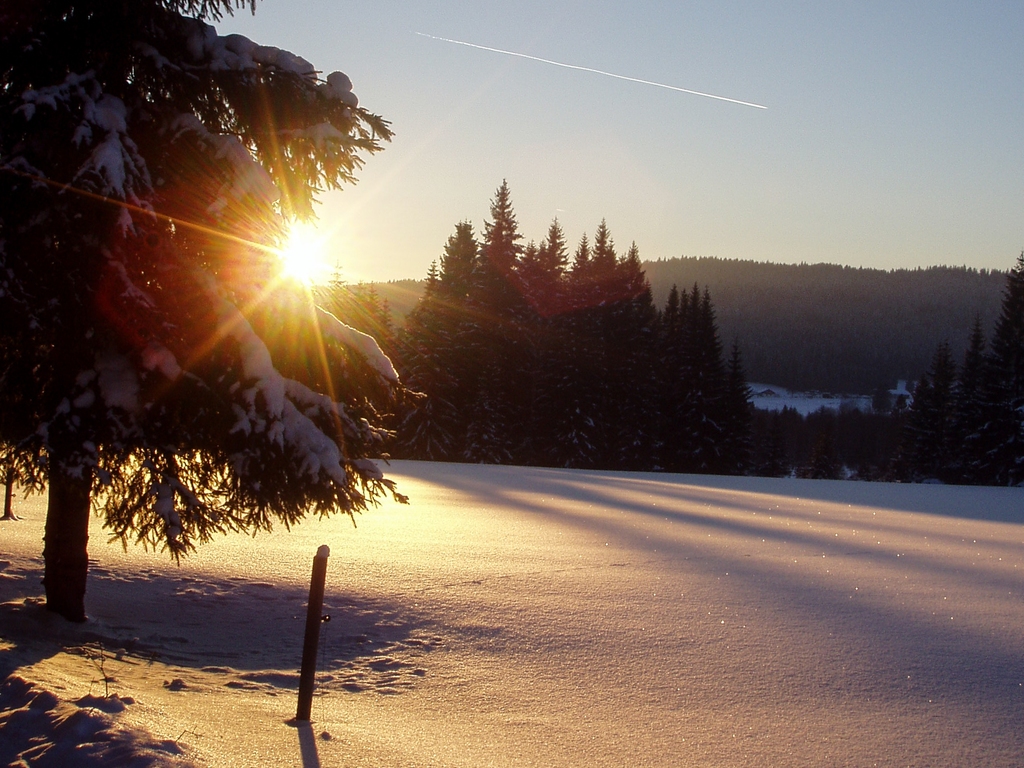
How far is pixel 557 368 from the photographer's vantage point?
1596 inches

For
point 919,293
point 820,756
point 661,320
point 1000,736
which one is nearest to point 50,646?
point 820,756

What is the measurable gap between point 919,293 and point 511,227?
16678 centimetres

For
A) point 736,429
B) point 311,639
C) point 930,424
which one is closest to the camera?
point 311,639

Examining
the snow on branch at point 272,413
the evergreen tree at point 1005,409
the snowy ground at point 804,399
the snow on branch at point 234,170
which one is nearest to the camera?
the snow on branch at point 272,413

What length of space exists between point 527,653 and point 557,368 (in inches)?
1370

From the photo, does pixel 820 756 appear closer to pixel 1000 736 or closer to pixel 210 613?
pixel 1000 736

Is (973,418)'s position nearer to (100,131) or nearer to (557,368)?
(557,368)

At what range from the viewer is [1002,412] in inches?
1608

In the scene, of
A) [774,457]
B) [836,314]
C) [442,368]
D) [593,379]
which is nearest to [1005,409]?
[774,457]

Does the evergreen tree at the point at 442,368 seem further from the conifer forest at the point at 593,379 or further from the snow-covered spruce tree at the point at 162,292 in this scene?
the snow-covered spruce tree at the point at 162,292

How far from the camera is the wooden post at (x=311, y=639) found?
440 centimetres

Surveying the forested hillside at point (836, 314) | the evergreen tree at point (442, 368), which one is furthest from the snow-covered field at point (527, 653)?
the forested hillside at point (836, 314)

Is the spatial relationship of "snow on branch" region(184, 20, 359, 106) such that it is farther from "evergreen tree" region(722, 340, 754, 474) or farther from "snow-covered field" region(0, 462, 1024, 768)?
"evergreen tree" region(722, 340, 754, 474)

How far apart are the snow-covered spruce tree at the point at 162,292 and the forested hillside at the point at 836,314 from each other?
149 meters
